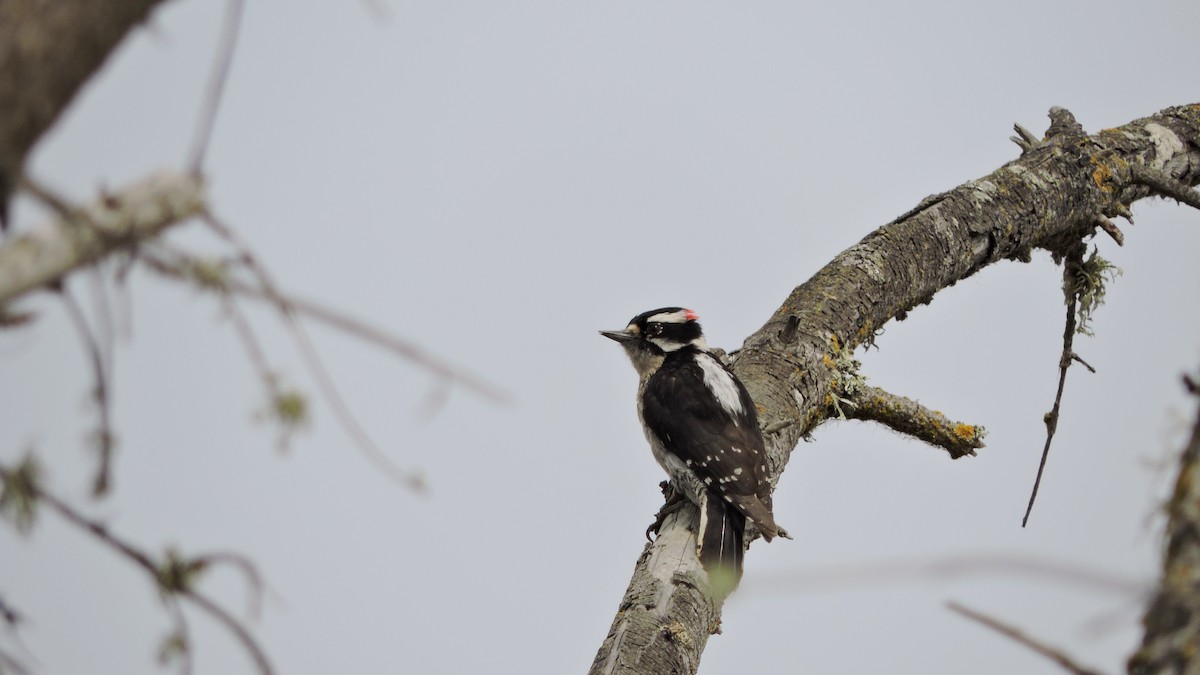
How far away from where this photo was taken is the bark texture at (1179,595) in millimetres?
1281

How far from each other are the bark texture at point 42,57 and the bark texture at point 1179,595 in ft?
4.64

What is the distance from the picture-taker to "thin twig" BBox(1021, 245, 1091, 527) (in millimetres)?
4395

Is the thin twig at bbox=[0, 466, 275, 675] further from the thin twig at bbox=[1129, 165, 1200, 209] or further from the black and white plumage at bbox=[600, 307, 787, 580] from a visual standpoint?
the thin twig at bbox=[1129, 165, 1200, 209]

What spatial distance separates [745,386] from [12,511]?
326cm

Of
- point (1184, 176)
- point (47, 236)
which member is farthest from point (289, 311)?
point (1184, 176)

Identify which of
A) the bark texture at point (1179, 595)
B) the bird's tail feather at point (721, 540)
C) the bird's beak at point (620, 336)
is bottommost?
the bark texture at point (1179, 595)

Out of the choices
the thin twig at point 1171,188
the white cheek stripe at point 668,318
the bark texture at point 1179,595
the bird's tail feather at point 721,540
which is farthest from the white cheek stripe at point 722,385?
the bark texture at point 1179,595

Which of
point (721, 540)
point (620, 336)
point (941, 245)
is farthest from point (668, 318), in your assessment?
point (721, 540)

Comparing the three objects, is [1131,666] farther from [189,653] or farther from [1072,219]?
[1072,219]

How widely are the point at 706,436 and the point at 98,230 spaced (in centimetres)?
354

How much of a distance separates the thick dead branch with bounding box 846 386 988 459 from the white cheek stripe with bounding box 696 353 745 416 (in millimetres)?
503

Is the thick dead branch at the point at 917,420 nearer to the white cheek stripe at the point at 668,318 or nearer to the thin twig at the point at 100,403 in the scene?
the white cheek stripe at the point at 668,318

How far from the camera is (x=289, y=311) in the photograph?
4.20 ft

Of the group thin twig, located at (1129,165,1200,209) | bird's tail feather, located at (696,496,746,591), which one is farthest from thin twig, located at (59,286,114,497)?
thin twig, located at (1129,165,1200,209)
